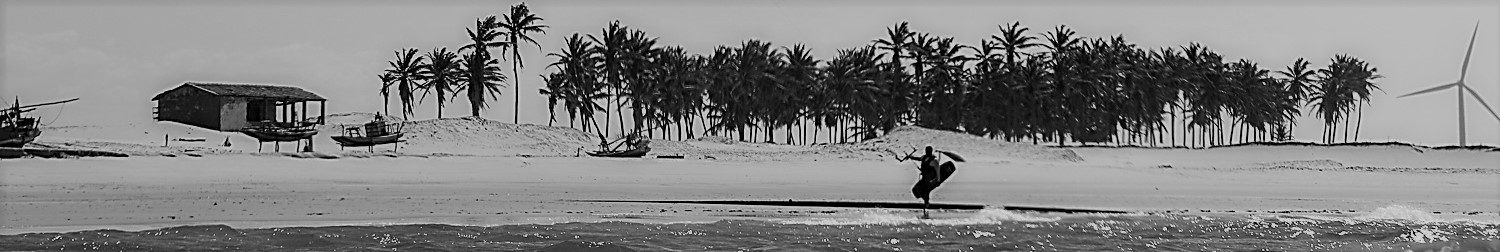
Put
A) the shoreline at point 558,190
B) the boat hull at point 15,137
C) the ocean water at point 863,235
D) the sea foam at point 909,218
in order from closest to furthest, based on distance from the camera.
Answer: the ocean water at point 863,235, the shoreline at point 558,190, the sea foam at point 909,218, the boat hull at point 15,137

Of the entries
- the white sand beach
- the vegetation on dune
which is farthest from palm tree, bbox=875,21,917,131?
the white sand beach

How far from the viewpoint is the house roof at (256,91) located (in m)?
40.7

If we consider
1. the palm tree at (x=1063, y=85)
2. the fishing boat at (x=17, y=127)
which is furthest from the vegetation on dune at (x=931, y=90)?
the fishing boat at (x=17, y=127)

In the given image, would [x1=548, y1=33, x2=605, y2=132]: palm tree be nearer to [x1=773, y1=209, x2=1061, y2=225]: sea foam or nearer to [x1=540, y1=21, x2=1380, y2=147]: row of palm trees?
[x1=540, y1=21, x2=1380, y2=147]: row of palm trees

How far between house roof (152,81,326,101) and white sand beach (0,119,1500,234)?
14.2m

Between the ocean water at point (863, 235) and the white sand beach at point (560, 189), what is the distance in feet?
1.97

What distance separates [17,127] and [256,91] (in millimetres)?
19660

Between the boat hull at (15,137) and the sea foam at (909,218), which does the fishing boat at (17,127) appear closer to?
the boat hull at (15,137)

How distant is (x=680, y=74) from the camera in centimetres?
5978

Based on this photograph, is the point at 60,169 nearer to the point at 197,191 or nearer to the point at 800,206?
the point at 197,191

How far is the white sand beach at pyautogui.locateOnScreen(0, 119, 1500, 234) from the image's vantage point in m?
15.4

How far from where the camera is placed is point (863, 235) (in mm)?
14898

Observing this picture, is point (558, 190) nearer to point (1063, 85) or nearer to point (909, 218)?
point (909, 218)

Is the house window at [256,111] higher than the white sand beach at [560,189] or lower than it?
higher
